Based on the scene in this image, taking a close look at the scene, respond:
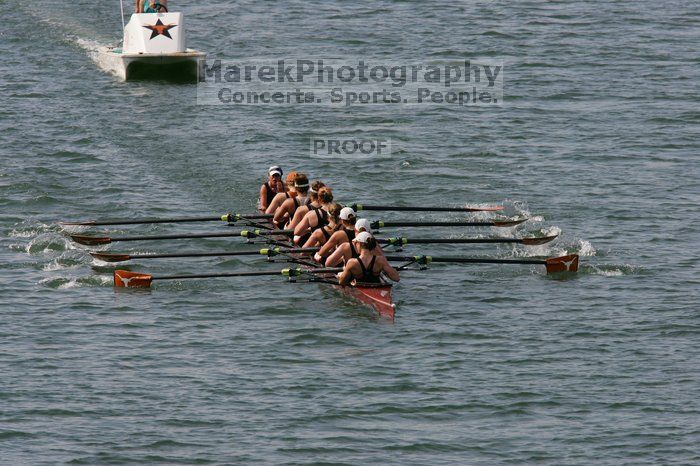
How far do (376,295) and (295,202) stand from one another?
5.17 meters

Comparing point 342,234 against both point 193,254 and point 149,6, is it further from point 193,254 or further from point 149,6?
point 149,6

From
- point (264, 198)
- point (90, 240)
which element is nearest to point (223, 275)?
point (90, 240)

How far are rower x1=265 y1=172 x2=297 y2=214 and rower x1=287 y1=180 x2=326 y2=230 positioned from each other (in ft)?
2.91

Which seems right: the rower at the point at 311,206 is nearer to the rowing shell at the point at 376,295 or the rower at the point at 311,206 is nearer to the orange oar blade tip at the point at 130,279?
the rowing shell at the point at 376,295

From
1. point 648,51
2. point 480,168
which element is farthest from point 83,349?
point 648,51

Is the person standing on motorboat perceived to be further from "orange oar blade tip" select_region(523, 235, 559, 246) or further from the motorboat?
"orange oar blade tip" select_region(523, 235, 559, 246)

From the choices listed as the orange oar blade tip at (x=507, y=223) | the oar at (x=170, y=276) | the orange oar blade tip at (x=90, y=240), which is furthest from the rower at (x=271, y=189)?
the orange oar blade tip at (x=507, y=223)

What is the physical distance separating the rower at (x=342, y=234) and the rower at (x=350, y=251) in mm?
272

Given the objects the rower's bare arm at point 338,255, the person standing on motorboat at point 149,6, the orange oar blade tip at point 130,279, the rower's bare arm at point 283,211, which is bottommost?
the orange oar blade tip at point 130,279

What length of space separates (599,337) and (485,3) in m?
36.3

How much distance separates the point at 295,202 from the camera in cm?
2923

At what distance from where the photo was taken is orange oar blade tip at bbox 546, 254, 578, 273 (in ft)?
89.3

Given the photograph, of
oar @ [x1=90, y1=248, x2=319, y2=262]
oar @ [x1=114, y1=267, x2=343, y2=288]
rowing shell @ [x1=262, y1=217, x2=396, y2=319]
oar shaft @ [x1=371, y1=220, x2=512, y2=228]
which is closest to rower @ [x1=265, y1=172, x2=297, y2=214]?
oar @ [x1=90, y1=248, x2=319, y2=262]

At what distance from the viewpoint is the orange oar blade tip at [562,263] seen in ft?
89.3
